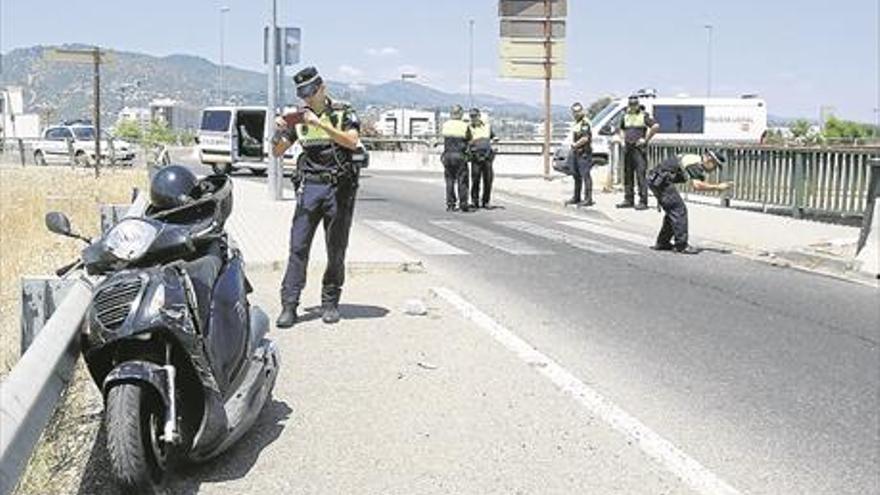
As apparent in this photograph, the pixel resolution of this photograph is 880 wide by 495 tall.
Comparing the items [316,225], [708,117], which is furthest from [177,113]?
[316,225]

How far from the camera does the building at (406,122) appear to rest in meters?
64.1

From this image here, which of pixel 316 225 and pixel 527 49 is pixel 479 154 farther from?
pixel 316 225

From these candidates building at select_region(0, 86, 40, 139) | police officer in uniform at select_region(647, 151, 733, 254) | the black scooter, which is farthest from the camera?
building at select_region(0, 86, 40, 139)

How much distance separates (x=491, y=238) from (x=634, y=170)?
5.79 metres

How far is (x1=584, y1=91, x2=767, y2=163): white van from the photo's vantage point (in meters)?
34.8

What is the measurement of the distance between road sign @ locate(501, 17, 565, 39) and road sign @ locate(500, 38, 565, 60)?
0.47 ft

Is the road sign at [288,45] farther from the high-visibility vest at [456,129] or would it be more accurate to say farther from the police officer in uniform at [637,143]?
the police officer in uniform at [637,143]

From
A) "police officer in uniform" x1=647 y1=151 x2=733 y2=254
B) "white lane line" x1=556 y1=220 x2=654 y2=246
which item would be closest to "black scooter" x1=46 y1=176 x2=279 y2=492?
"police officer in uniform" x1=647 y1=151 x2=733 y2=254

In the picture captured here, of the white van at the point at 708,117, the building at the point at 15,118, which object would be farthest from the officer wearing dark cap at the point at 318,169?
the building at the point at 15,118

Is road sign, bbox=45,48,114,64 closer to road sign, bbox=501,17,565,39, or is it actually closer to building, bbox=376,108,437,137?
road sign, bbox=501,17,565,39

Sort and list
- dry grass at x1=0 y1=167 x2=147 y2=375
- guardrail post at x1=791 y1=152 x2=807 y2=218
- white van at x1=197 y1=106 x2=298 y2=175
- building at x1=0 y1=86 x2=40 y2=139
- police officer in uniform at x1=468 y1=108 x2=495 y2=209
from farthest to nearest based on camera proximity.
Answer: building at x1=0 y1=86 x2=40 y2=139, white van at x1=197 y1=106 x2=298 y2=175, police officer in uniform at x1=468 y1=108 x2=495 y2=209, guardrail post at x1=791 y1=152 x2=807 y2=218, dry grass at x1=0 y1=167 x2=147 y2=375

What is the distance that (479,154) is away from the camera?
19453mm

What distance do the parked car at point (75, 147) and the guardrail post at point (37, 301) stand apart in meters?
30.3

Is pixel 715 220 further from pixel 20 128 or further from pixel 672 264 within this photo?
pixel 20 128
